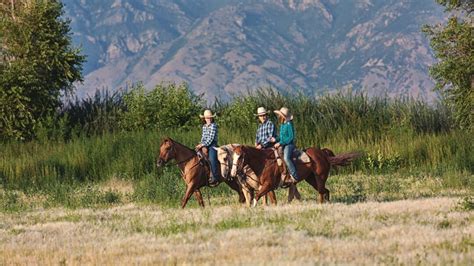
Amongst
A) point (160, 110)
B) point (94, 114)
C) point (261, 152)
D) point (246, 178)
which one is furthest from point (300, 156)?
point (94, 114)

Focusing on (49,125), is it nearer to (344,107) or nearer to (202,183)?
(344,107)

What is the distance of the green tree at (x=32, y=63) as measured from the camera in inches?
1426

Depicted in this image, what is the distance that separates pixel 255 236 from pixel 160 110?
25.5 metres

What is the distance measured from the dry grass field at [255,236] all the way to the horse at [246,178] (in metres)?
0.93

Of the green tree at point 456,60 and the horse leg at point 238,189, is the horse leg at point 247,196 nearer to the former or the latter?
the horse leg at point 238,189

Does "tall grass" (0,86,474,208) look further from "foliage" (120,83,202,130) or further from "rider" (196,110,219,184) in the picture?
"rider" (196,110,219,184)

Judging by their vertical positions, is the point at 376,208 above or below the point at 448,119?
below

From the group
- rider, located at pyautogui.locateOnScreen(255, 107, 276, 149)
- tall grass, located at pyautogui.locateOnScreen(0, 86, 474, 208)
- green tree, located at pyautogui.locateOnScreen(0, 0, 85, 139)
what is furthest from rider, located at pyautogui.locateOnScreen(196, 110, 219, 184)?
green tree, located at pyautogui.locateOnScreen(0, 0, 85, 139)

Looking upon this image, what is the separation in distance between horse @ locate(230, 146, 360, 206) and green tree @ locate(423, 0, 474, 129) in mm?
11699

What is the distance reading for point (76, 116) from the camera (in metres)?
38.8

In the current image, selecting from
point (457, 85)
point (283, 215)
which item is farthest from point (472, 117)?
point (283, 215)

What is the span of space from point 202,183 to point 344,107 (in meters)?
16.8

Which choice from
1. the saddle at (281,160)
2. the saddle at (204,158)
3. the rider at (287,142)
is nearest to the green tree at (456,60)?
the saddle at (281,160)

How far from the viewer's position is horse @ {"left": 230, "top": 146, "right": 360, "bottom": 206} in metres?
17.9
